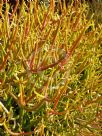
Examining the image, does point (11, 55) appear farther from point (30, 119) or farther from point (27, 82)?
point (30, 119)

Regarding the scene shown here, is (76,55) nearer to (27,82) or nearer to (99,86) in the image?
(99,86)

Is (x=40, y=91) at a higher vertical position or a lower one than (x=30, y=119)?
higher

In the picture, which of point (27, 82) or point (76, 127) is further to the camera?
point (76, 127)

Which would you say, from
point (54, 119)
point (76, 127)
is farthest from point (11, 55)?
point (76, 127)

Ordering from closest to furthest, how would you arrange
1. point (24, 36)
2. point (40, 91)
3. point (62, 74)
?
point (40, 91) < point (24, 36) < point (62, 74)

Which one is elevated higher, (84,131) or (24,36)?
(24,36)

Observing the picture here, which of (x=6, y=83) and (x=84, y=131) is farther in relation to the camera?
(x=84, y=131)

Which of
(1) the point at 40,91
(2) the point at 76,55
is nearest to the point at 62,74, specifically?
(2) the point at 76,55

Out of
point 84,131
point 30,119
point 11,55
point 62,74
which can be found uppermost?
point 11,55

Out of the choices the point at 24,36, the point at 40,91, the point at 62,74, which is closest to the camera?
the point at 40,91
